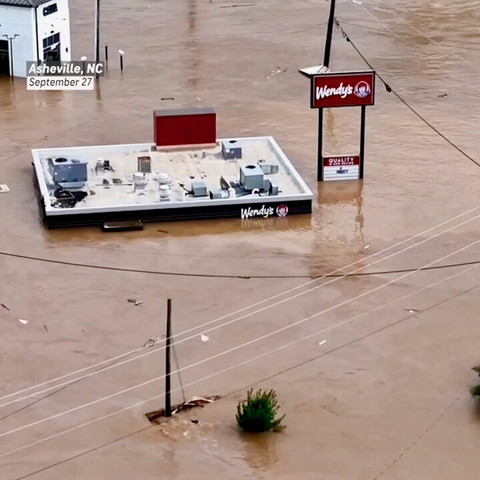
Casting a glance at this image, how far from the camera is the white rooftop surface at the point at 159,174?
37.3m

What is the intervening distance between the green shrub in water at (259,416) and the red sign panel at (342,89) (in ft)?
53.9

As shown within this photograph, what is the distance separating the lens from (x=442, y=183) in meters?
41.0

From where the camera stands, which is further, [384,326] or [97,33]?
[97,33]

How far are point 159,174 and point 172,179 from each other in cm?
50

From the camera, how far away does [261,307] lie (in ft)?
103

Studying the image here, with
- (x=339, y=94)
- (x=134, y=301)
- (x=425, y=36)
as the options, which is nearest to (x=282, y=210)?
(x=339, y=94)

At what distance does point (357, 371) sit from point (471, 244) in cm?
897

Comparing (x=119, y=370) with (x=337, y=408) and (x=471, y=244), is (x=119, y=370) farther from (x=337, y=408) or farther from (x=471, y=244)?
(x=471, y=244)

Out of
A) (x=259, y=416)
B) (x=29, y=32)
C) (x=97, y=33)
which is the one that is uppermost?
(x=29, y=32)

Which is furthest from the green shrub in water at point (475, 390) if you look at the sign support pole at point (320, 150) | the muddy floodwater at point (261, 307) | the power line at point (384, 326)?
the sign support pole at point (320, 150)

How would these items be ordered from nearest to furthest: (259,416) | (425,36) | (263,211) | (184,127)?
(259,416)
(263,211)
(184,127)
(425,36)

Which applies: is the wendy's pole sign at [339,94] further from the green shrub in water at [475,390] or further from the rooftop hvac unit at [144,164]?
the green shrub in water at [475,390]

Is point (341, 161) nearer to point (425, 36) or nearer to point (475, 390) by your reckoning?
point (475, 390)

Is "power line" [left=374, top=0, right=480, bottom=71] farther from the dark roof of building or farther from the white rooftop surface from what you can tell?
the dark roof of building
